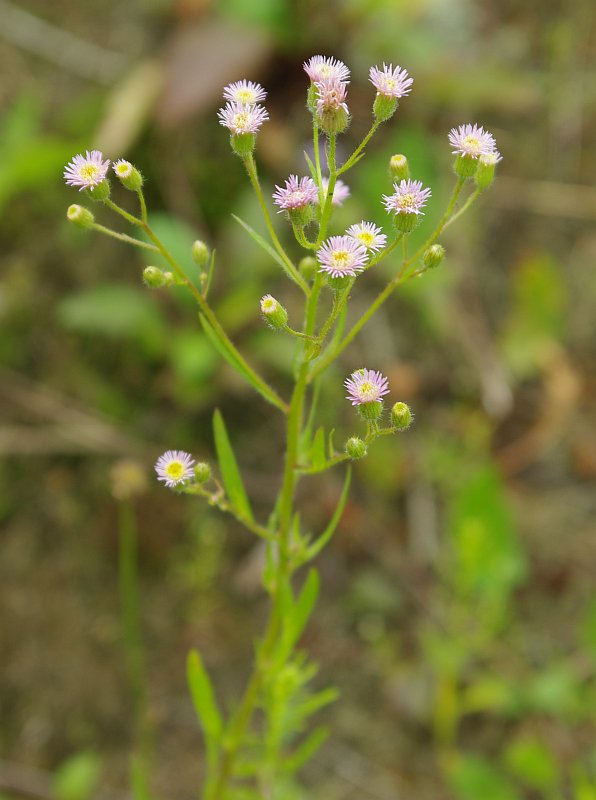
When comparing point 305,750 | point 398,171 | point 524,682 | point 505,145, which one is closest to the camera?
point 398,171

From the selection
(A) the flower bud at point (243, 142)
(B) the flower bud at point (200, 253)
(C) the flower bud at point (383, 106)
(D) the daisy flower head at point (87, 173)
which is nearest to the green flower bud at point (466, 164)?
(C) the flower bud at point (383, 106)

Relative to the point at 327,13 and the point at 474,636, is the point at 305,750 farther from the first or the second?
the point at 327,13

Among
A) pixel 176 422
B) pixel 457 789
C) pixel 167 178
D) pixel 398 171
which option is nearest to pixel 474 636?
pixel 457 789

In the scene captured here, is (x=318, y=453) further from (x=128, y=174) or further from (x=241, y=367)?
(x=128, y=174)

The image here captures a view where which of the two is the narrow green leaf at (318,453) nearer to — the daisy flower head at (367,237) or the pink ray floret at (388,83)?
the daisy flower head at (367,237)

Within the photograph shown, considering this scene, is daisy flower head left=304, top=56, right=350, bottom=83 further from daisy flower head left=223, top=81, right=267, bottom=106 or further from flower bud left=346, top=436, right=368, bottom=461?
flower bud left=346, top=436, right=368, bottom=461
